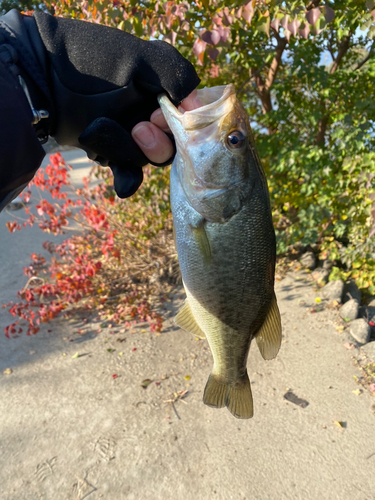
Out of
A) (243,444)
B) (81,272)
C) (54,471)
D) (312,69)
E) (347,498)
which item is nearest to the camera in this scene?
(347,498)

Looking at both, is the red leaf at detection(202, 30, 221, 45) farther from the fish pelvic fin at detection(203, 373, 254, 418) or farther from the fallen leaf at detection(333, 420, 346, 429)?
the fallen leaf at detection(333, 420, 346, 429)

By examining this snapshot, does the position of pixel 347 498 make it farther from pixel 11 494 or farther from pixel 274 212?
pixel 274 212

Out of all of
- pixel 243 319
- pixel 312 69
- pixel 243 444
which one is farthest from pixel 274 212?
pixel 243 319

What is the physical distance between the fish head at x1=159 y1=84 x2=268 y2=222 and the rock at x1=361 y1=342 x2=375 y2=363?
279 centimetres

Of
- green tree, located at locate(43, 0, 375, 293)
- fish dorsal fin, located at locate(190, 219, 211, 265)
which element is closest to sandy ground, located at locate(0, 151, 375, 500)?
green tree, located at locate(43, 0, 375, 293)

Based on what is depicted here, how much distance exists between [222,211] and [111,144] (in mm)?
544

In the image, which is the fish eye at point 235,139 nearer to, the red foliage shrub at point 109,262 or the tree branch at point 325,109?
the red foliage shrub at point 109,262

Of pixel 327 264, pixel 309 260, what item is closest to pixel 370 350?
pixel 327 264

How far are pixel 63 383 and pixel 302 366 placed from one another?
224cm

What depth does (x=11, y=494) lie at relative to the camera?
2.45 m

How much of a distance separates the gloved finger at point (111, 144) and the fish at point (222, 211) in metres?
0.21

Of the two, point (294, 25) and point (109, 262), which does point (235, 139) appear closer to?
point (294, 25)

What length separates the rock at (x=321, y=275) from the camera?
4.48 meters

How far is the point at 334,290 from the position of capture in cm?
423
